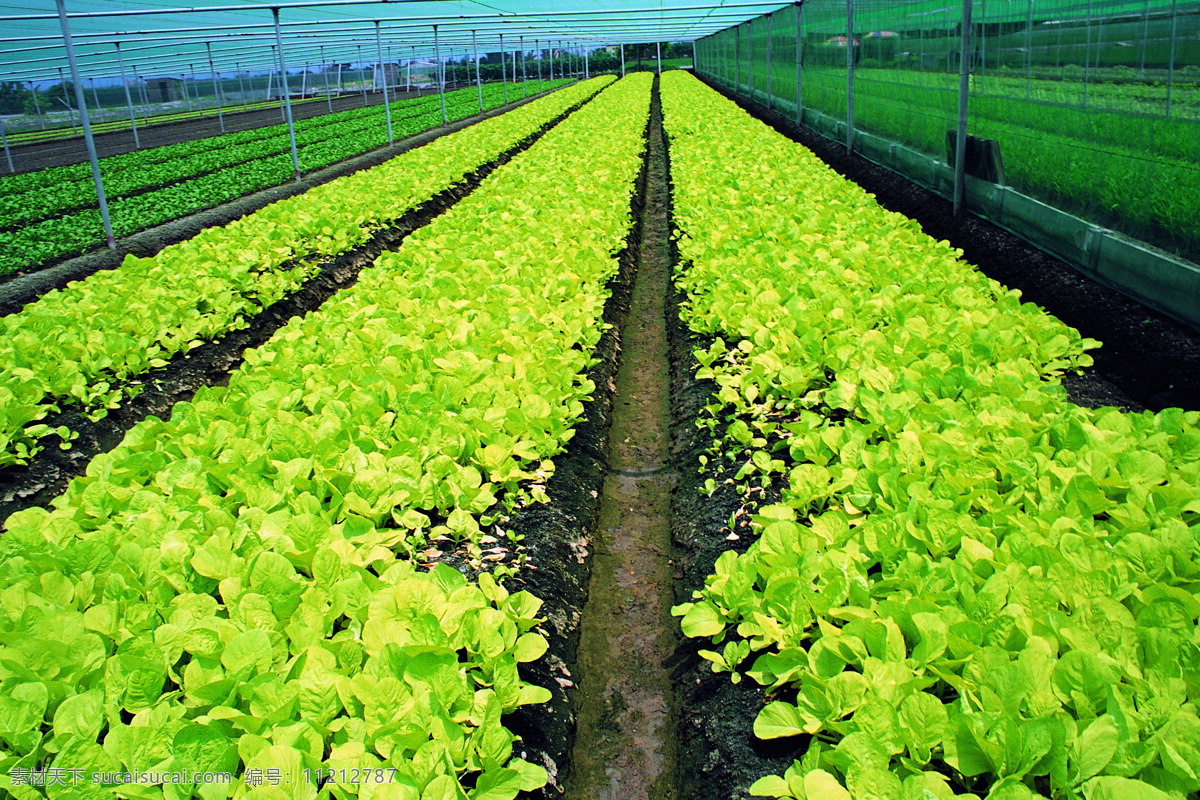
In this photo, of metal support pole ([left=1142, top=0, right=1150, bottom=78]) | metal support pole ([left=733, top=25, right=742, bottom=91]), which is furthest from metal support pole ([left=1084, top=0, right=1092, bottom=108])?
metal support pole ([left=733, top=25, right=742, bottom=91])

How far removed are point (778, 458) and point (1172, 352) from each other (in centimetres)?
339

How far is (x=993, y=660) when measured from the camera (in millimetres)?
2018

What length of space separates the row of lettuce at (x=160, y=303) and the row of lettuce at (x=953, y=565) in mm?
4446

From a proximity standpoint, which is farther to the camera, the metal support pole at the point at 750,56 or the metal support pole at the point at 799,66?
the metal support pole at the point at 750,56

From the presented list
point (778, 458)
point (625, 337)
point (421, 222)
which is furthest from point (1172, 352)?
point (421, 222)

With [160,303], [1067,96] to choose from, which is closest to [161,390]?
[160,303]

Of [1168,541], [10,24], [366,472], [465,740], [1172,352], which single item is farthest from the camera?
[10,24]

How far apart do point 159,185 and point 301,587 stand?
16555 mm

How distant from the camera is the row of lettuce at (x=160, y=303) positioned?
529 cm

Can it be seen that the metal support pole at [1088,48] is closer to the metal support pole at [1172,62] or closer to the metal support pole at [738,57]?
the metal support pole at [1172,62]

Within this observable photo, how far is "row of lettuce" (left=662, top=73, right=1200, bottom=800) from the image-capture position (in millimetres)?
1880

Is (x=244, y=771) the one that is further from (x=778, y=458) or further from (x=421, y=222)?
(x=421, y=222)

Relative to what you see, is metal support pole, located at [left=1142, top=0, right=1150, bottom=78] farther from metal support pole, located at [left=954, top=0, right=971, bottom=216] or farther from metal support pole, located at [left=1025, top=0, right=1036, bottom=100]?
metal support pole, located at [left=954, top=0, right=971, bottom=216]

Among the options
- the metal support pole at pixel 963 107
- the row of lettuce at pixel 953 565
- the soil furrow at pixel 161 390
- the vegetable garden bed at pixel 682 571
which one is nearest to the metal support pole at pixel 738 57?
the metal support pole at pixel 963 107
